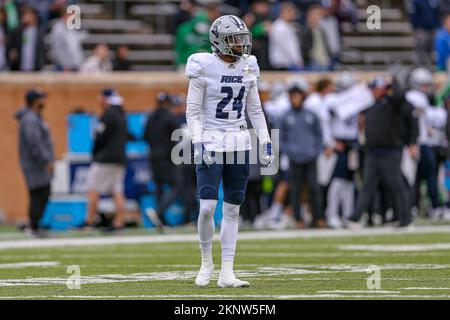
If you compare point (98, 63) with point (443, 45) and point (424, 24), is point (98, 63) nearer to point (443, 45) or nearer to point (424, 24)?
point (443, 45)

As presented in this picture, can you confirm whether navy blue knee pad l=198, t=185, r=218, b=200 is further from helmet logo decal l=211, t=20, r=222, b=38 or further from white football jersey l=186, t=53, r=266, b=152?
helmet logo decal l=211, t=20, r=222, b=38

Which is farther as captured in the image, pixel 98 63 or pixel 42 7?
pixel 42 7

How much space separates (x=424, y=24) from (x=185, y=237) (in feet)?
34.8

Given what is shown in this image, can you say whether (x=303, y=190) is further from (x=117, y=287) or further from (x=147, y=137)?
(x=117, y=287)

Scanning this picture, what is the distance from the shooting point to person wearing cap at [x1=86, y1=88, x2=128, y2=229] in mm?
19375

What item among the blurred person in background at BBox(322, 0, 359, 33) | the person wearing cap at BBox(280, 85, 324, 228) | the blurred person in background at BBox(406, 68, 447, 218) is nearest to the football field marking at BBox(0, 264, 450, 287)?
the person wearing cap at BBox(280, 85, 324, 228)

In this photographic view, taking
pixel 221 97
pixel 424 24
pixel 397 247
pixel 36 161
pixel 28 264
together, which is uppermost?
pixel 221 97

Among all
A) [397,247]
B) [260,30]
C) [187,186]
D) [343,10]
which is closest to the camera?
[397,247]

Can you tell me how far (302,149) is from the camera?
19375 millimetres

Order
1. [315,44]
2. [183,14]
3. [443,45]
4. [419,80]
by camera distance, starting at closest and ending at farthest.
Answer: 1. [419,80]
2. [315,44]
3. [443,45]
4. [183,14]

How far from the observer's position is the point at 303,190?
20188mm

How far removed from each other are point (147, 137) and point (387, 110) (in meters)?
3.66

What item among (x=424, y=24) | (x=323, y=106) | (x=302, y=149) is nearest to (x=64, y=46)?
(x=323, y=106)

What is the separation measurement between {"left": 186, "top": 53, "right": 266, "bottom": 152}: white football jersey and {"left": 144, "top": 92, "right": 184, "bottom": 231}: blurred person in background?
9.25m
